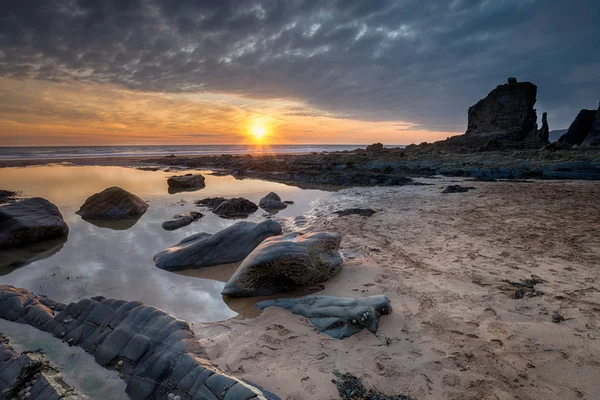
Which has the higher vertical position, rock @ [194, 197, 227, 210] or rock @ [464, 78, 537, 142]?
rock @ [464, 78, 537, 142]

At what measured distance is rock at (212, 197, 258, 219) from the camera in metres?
10.9

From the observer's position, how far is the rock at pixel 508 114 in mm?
45875

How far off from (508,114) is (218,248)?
2202 inches

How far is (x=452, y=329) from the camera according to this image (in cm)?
371

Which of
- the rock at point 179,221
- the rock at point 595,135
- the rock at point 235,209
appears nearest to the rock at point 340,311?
the rock at point 179,221

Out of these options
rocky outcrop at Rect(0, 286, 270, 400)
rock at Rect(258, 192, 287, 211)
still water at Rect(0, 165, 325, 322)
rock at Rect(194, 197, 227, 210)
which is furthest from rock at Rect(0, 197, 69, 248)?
rock at Rect(258, 192, 287, 211)

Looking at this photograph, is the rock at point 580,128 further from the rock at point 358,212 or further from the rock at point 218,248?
the rock at point 218,248

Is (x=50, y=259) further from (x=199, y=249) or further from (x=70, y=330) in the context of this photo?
(x=70, y=330)

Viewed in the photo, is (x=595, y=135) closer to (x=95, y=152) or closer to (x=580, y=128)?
(x=580, y=128)

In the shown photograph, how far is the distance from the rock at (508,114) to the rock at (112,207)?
4675cm

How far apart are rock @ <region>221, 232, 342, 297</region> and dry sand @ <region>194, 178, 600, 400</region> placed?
32 cm

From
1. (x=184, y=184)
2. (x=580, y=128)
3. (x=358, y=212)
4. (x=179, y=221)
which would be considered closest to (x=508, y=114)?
(x=580, y=128)

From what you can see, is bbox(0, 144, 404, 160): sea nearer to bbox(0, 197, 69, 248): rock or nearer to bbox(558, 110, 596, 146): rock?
bbox(0, 197, 69, 248): rock

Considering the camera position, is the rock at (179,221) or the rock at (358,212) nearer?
the rock at (179,221)
